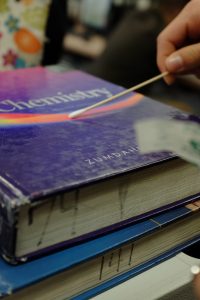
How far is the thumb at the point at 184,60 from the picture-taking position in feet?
1.77

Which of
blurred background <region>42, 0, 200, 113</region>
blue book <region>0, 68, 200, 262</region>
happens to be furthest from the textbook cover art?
blurred background <region>42, 0, 200, 113</region>

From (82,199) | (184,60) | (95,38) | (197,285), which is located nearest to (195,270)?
(197,285)

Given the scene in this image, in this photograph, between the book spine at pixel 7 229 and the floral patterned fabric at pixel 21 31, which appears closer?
the book spine at pixel 7 229

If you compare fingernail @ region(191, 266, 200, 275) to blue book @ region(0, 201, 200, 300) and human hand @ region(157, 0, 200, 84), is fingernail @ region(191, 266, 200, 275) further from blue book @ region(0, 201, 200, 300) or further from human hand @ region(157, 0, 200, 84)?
human hand @ region(157, 0, 200, 84)

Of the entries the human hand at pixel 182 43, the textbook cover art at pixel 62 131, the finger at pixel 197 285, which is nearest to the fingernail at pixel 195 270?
the finger at pixel 197 285

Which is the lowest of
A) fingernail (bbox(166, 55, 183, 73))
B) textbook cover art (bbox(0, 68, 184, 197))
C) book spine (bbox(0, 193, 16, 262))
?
book spine (bbox(0, 193, 16, 262))

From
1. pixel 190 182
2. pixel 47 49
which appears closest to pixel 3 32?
pixel 47 49

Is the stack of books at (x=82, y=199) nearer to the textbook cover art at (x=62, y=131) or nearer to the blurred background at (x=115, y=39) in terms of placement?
the textbook cover art at (x=62, y=131)

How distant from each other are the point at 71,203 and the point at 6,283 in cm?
8

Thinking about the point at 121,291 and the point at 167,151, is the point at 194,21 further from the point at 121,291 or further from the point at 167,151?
the point at 121,291

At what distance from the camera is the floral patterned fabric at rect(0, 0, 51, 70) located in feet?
2.28

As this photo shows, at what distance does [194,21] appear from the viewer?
1.95 ft

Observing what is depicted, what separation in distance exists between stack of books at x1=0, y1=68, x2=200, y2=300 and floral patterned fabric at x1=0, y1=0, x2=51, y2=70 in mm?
199

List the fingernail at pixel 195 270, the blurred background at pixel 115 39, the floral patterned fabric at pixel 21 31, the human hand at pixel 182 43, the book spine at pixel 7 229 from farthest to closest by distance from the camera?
the blurred background at pixel 115 39 < the floral patterned fabric at pixel 21 31 < the human hand at pixel 182 43 < the fingernail at pixel 195 270 < the book spine at pixel 7 229
